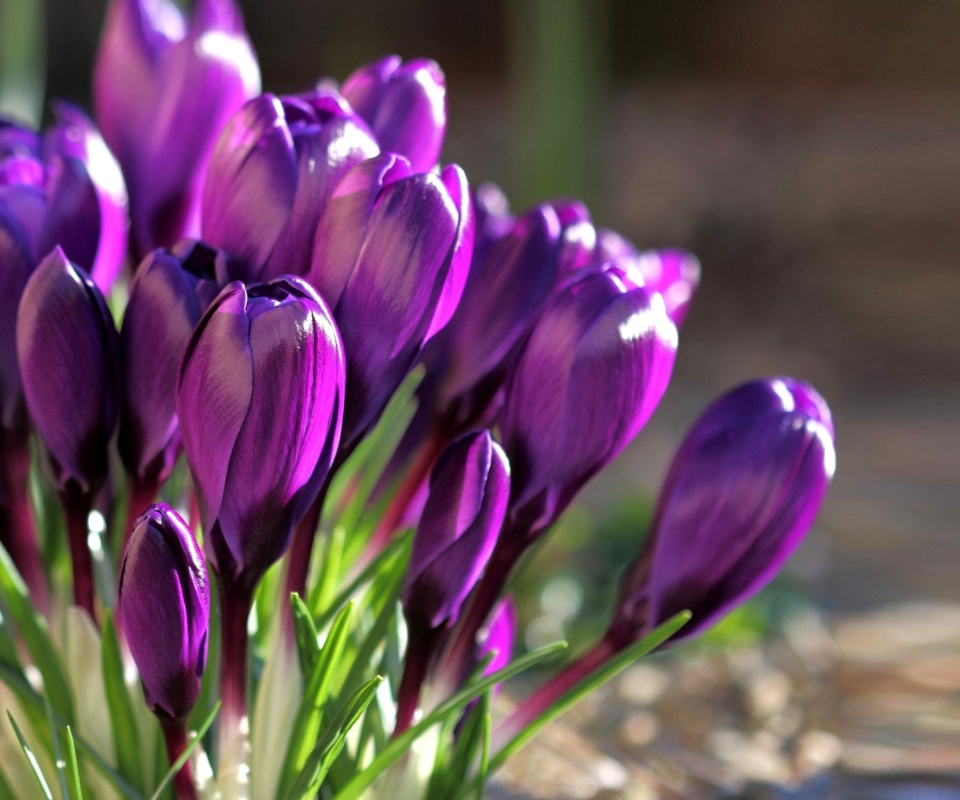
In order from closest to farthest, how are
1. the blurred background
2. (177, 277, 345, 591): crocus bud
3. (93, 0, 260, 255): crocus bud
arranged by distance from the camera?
(177, 277, 345, 591): crocus bud < (93, 0, 260, 255): crocus bud < the blurred background

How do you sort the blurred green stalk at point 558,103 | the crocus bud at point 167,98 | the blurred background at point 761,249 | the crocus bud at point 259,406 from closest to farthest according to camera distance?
1. the crocus bud at point 259,406
2. the crocus bud at point 167,98
3. the blurred background at point 761,249
4. the blurred green stalk at point 558,103

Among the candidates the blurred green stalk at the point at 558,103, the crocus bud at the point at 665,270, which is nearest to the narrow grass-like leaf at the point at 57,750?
the crocus bud at the point at 665,270

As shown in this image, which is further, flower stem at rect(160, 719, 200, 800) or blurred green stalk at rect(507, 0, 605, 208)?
blurred green stalk at rect(507, 0, 605, 208)

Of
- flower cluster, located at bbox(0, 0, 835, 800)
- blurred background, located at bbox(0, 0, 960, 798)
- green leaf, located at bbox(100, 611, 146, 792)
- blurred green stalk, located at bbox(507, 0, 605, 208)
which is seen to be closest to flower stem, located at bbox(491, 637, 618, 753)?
flower cluster, located at bbox(0, 0, 835, 800)

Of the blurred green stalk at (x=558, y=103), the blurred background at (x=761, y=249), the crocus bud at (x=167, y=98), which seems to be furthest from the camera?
the blurred green stalk at (x=558, y=103)

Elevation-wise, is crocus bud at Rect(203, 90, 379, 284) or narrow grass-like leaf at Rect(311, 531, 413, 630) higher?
crocus bud at Rect(203, 90, 379, 284)

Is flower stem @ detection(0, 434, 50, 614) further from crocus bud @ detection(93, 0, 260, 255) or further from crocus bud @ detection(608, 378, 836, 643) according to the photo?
crocus bud @ detection(608, 378, 836, 643)

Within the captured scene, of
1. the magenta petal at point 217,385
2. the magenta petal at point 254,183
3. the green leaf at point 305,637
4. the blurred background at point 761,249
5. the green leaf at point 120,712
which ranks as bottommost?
the blurred background at point 761,249

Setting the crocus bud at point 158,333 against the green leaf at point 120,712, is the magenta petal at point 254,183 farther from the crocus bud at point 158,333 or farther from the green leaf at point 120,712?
the green leaf at point 120,712
